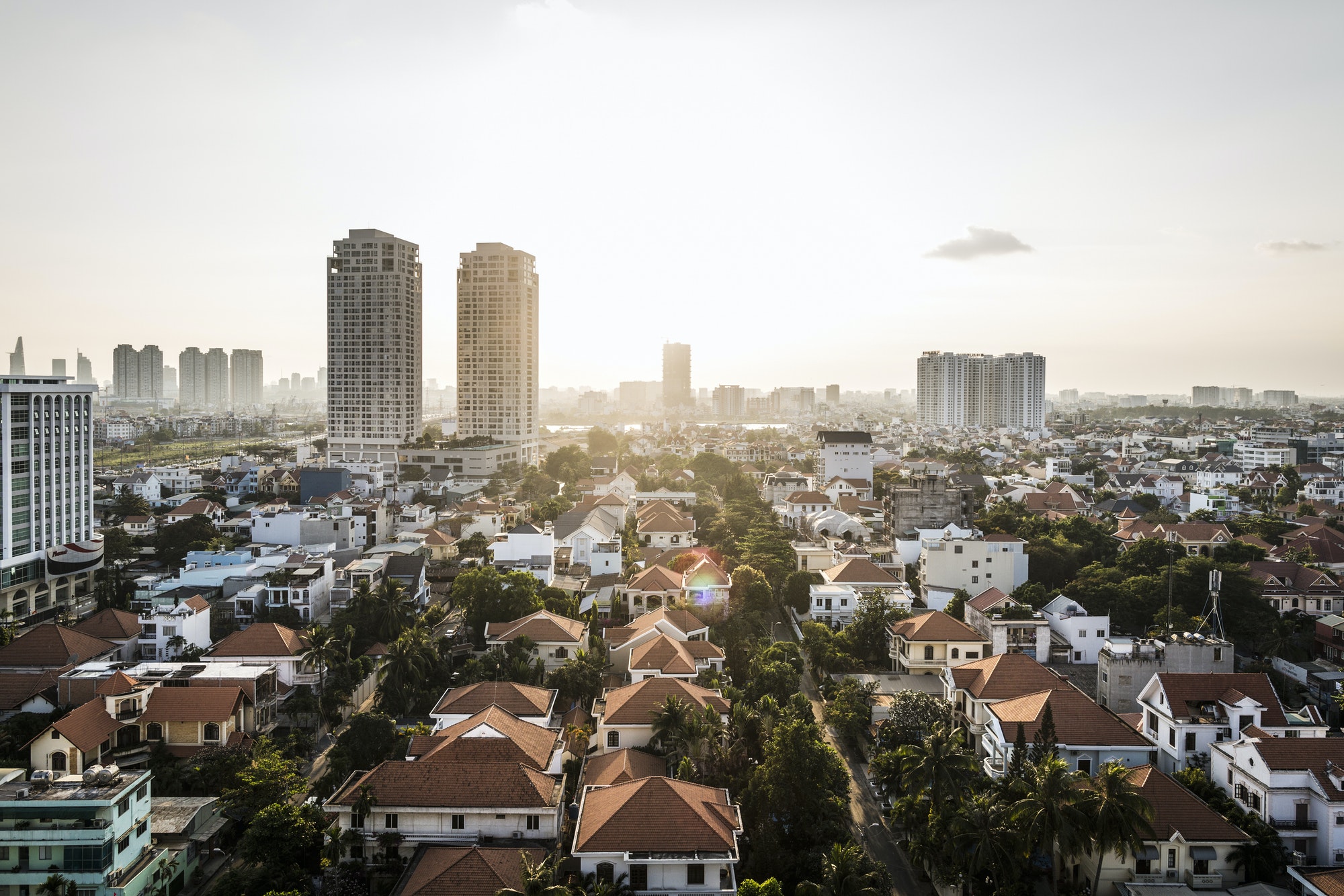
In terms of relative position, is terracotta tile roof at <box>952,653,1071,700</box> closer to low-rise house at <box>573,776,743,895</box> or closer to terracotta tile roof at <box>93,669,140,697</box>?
low-rise house at <box>573,776,743,895</box>

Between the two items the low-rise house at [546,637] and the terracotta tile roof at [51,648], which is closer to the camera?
the terracotta tile roof at [51,648]

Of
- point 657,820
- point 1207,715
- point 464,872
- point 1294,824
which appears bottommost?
point 1294,824

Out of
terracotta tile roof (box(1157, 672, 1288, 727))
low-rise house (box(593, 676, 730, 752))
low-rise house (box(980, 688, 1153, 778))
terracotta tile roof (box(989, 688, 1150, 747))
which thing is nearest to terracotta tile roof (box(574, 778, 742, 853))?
low-rise house (box(593, 676, 730, 752))

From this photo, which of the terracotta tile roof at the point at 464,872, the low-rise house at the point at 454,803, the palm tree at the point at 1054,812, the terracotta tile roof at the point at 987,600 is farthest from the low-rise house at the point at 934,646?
the terracotta tile roof at the point at 464,872

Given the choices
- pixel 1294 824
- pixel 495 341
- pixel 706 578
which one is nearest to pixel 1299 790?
pixel 1294 824

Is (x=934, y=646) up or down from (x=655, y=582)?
down

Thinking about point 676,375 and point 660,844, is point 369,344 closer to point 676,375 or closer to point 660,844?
point 660,844

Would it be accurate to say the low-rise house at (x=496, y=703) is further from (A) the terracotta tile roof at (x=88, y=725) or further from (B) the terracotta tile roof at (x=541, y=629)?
(A) the terracotta tile roof at (x=88, y=725)
